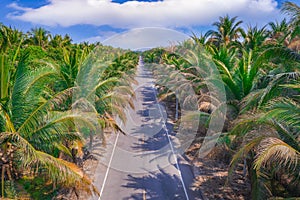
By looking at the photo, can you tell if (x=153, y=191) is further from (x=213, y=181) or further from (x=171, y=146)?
(x=171, y=146)

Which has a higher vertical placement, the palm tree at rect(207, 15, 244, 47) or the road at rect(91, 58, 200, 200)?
the palm tree at rect(207, 15, 244, 47)

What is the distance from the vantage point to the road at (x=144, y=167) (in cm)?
1034

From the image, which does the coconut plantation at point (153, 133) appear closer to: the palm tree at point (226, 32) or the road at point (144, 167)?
the road at point (144, 167)

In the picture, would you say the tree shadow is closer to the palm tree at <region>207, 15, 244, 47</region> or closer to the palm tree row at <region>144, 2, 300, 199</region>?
the palm tree row at <region>144, 2, 300, 199</region>

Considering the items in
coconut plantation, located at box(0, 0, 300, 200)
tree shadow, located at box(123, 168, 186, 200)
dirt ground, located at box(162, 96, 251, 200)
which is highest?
coconut plantation, located at box(0, 0, 300, 200)

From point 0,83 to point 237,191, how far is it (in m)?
9.04

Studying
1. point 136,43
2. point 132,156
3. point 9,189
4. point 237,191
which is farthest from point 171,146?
point 9,189

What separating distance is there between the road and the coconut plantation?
0.05 m

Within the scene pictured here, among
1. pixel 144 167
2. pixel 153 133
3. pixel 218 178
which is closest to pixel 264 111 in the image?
pixel 218 178

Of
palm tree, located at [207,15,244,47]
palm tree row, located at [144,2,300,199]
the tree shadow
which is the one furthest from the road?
palm tree, located at [207,15,244,47]

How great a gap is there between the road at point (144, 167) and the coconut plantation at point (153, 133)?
0.16 feet

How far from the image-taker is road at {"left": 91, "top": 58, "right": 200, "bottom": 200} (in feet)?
33.9

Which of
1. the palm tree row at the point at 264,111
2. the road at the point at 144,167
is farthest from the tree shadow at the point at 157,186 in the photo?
the palm tree row at the point at 264,111

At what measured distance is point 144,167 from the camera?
12.5 metres
